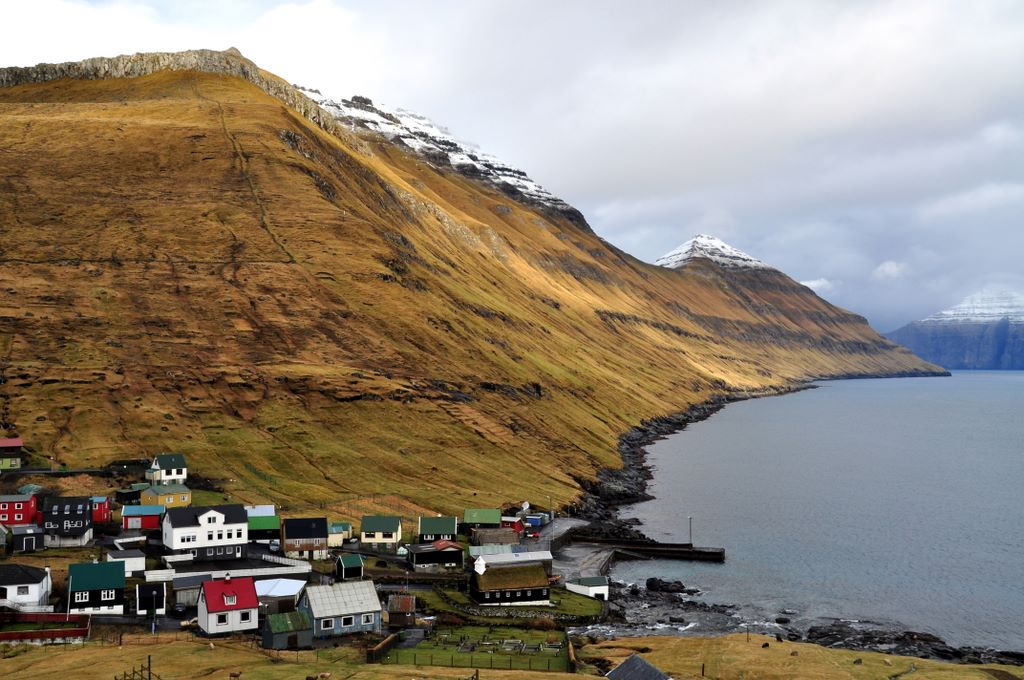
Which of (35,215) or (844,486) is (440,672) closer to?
(844,486)

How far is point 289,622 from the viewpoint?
68812 millimetres

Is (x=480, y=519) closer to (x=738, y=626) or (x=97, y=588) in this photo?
(x=738, y=626)

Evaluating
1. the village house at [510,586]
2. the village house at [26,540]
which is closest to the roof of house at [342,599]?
the village house at [510,586]

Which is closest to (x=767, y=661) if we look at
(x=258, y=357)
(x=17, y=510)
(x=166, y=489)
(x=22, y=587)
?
(x=22, y=587)

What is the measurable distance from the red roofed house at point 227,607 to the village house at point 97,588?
6.93m

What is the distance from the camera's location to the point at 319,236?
190 meters

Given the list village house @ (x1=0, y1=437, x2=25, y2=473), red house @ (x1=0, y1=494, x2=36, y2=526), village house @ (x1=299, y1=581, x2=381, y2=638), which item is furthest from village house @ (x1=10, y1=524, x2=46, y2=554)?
village house @ (x1=299, y1=581, x2=381, y2=638)

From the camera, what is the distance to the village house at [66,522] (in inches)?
3381

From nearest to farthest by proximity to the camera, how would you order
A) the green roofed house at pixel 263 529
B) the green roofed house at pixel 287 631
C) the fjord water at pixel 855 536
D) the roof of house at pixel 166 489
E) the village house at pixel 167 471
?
the green roofed house at pixel 287 631
the fjord water at pixel 855 536
the green roofed house at pixel 263 529
the roof of house at pixel 166 489
the village house at pixel 167 471

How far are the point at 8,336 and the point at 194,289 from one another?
108 feet

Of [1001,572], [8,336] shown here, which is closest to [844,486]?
[1001,572]

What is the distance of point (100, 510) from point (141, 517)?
426 cm

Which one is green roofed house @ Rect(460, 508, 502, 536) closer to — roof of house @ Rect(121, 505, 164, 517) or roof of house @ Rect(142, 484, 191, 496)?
roof of house @ Rect(142, 484, 191, 496)

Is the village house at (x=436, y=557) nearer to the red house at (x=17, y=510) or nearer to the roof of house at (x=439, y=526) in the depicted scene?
the roof of house at (x=439, y=526)
